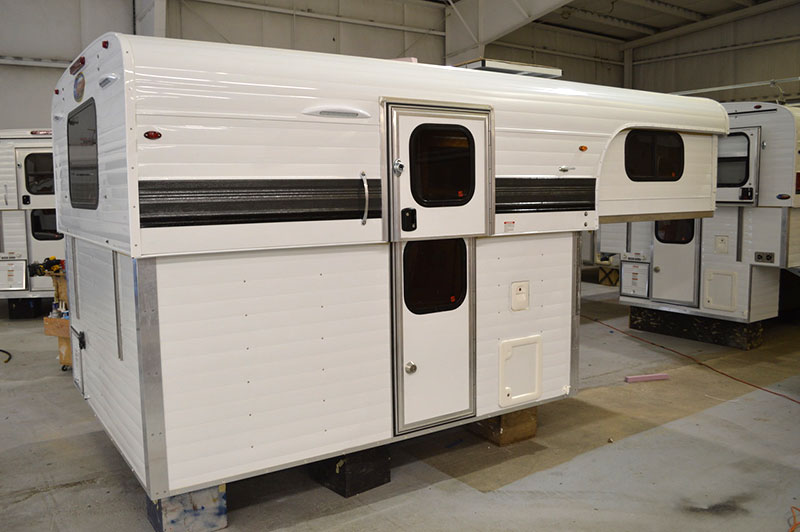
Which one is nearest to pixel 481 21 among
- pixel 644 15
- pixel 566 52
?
pixel 566 52

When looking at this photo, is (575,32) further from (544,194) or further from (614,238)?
(544,194)

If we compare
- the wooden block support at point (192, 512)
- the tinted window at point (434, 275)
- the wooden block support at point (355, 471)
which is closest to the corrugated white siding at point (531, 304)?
the tinted window at point (434, 275)

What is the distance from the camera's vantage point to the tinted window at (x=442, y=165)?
383 cm

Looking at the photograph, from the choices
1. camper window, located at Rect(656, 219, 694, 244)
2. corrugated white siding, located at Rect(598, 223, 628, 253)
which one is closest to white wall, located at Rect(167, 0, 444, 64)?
corrugated white siding, located at Rect(598, 223, 628, 253)

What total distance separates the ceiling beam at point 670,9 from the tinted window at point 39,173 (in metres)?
11.1

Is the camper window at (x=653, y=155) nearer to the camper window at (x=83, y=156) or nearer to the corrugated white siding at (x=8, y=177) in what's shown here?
the camper window at (x=83, y=156)

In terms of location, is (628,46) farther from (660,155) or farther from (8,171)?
(8,171)

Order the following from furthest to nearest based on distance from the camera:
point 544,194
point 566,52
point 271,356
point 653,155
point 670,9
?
point 566,52, point 670,9, point 653,155, point 544,194, point 271,356

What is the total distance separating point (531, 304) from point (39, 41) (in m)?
9.95

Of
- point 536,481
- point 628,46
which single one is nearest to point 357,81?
point 536,481

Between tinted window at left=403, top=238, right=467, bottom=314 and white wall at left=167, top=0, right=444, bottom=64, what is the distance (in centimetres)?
841

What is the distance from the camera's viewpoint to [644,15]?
14.6 m

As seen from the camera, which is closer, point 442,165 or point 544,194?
point 442,165

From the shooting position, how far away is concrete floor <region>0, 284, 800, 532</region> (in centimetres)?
366
